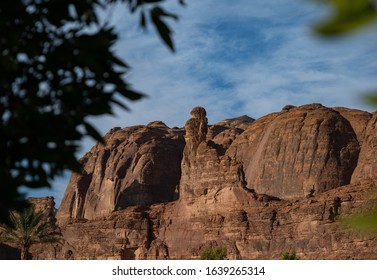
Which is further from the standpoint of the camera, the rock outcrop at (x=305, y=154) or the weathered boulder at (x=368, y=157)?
the rock outcrop at (x=305, y=154)

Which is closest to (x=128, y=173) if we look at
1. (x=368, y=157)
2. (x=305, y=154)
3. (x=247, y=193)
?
(x=305, y=154)

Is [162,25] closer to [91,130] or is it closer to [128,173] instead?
[91,130]

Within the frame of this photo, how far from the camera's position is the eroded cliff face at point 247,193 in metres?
56.0

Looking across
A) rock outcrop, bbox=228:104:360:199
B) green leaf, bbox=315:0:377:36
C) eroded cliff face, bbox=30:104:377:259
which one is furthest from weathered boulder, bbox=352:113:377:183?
green leaf, bbox=315:0:377:36

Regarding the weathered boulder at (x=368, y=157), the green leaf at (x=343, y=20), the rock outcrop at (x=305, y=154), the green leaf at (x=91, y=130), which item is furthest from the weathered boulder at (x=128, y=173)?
the green leaf at (x=343, y=20)

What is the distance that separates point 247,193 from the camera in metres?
62.7

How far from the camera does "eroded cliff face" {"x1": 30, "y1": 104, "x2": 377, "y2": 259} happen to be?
184 feet

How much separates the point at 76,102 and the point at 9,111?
426 mm

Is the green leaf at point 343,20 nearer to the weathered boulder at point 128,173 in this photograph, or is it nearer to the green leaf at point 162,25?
the green leaf at point 162,25

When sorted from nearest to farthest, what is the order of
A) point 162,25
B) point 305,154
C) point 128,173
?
point 162,25
point 305,154
point 128,173

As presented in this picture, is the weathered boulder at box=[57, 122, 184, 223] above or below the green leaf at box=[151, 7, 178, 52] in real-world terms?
above

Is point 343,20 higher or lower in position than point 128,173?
lower

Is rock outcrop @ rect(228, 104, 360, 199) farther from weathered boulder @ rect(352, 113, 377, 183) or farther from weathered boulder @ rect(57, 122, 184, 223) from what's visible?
weathered boulder @ rect(57, 122, 184, 223)

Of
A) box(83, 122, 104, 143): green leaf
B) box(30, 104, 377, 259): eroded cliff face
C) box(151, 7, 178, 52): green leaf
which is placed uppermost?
box(30, 104, 377, 259): eroded cliff face
